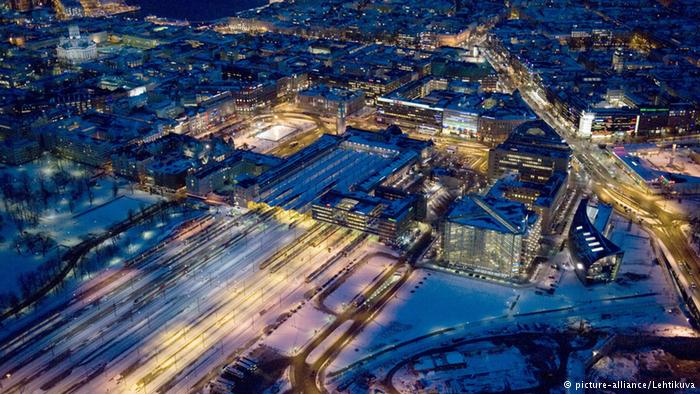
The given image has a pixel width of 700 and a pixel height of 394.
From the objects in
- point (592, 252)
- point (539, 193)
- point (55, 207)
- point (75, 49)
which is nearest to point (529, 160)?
point (539, 193)

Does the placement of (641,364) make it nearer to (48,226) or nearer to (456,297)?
(456,297)

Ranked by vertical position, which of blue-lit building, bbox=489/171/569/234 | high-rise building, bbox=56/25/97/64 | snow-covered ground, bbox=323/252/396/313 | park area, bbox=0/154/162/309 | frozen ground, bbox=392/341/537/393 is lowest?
frozen ground, bbox=392/341/537/393

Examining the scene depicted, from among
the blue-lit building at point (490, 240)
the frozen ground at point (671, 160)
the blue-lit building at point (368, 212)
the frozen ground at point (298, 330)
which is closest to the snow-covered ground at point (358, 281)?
the frozen ground at point (298, 330)

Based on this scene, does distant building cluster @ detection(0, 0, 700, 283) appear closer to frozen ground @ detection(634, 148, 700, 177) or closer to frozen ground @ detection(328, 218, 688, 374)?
frozen ground @ detection(328, 218, 688, 374)

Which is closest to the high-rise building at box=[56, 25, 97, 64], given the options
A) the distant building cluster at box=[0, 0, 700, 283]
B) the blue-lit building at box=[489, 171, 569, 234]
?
the distant building cluster at box=[0, 0, 700, 283]

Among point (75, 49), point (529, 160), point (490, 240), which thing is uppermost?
point (75, 49)

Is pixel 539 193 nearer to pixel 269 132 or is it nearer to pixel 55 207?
pixel 269 132

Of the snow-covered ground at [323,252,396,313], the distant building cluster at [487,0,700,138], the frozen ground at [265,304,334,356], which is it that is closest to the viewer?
the frozen ground at [265,304,334,356]
